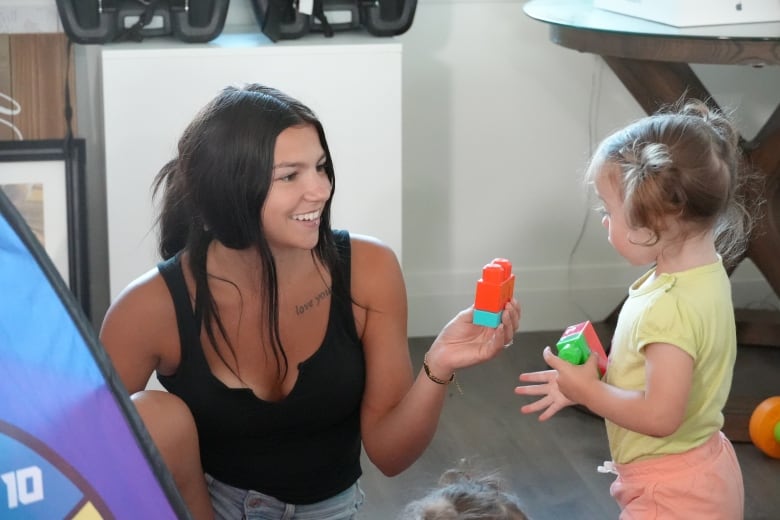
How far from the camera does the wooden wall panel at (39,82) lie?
242 cm

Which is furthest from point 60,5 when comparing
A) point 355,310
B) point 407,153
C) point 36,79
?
point 355,310

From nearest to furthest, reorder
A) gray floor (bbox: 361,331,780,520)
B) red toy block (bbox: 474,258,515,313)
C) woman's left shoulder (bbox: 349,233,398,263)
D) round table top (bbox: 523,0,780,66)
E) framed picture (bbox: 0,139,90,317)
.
A: red toy block (bbox: 474,258,515,313) < woman's left shoulder (bbox: 349,233,398,263) < round table top (bbox: 523,0,780,66) < gray floor (bbox: 361,331,780,520) < framed picture (bbox: 0,139,90,317)

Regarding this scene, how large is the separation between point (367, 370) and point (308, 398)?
9cm

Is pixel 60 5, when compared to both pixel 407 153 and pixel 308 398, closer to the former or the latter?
pixel 407 153

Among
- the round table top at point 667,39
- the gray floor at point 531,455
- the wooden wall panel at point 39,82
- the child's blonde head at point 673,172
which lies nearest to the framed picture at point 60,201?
the wooden wall panel at point 39,82

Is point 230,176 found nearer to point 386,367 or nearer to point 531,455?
point 386,367

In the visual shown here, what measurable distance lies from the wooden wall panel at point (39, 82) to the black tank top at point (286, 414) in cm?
101

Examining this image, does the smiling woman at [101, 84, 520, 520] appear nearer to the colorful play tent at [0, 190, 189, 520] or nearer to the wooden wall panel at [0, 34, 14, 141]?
the colorful play tent at [0, 190, 189, 520]

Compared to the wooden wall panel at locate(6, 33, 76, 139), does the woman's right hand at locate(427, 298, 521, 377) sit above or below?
below

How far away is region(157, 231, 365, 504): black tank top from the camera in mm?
1521

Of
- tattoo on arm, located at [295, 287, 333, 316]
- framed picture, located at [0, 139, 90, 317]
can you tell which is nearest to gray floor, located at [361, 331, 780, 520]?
tattoo on arm, located at [295, 287, 333, 316]

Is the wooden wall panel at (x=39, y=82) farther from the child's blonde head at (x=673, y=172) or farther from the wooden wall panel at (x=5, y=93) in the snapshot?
the child's blonde head at (x=673, y=172)

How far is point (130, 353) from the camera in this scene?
151 cm

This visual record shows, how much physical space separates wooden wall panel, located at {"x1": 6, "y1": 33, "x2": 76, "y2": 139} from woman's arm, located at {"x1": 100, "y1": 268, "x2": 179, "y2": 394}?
1016mm
